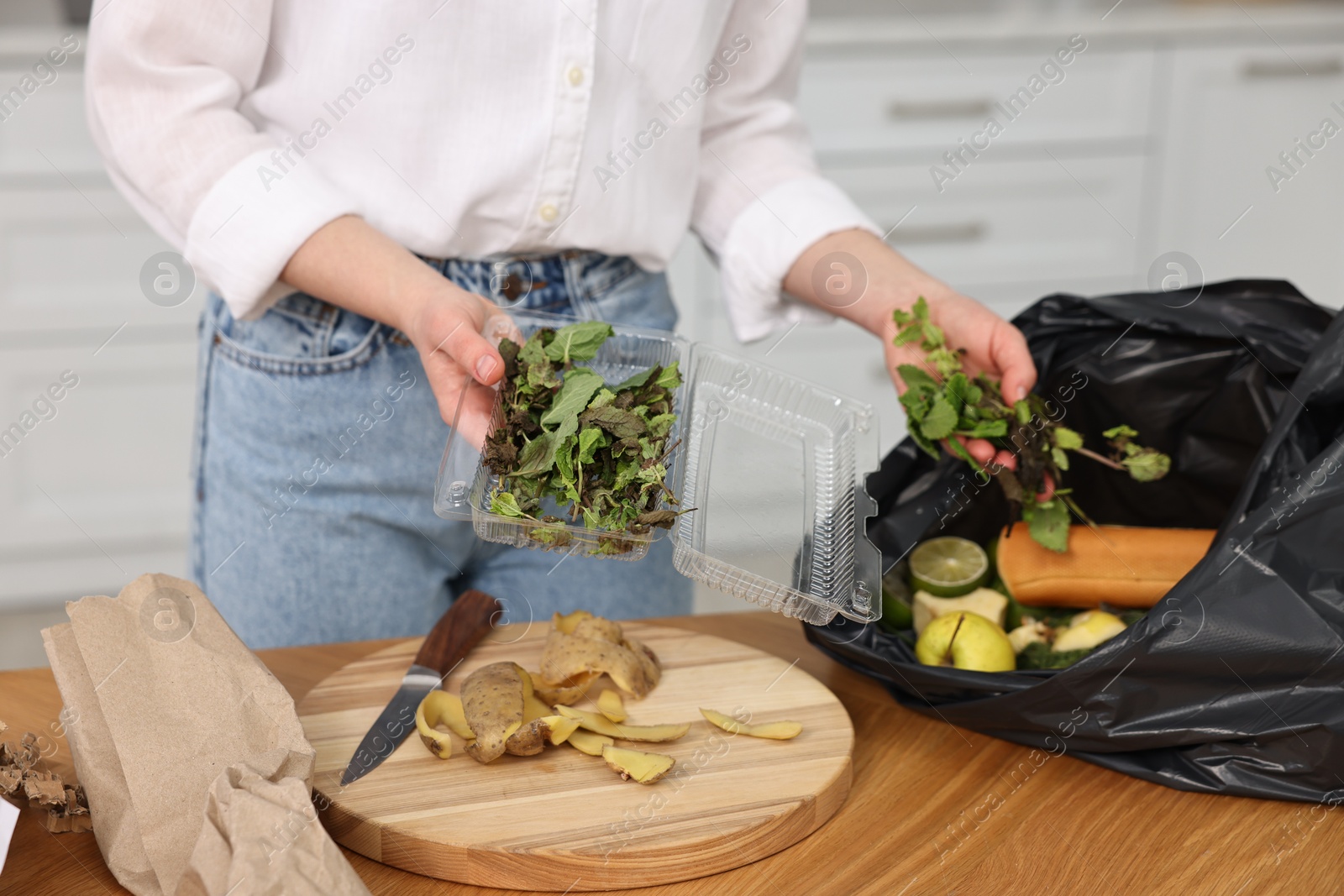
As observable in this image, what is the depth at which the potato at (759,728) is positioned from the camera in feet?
2.77

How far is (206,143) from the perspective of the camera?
0.95 meters

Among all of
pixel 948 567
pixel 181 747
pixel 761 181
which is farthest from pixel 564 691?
pixel 761 181

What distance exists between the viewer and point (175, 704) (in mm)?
741

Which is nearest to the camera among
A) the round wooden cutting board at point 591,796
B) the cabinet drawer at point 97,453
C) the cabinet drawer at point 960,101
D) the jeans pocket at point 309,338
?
the round wooden cutting board at point 591,796

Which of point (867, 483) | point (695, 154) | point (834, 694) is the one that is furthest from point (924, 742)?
point (695, 154)

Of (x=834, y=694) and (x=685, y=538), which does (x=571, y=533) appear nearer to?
(x=685, y=538)

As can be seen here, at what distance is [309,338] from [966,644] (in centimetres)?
62

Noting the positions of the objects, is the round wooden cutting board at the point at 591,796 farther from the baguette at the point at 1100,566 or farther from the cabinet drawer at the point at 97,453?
the cabinet drawer at the point at 97,453

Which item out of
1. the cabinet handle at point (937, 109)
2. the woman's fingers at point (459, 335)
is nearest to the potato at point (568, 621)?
the woman's fingers at point (459, 335)

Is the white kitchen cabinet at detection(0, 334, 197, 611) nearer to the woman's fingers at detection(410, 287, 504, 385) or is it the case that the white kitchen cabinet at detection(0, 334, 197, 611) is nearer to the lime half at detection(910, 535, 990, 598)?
the woman's fingers at detection(410, 287, 504, 385)

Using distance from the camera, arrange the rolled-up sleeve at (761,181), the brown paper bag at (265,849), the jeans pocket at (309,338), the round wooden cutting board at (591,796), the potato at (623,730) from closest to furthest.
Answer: the brown paper bag at (265,849)
the round wooden cutting board at (591,796)
the potato at (623,730)
the jeans pocket at (309,338)
the rolled-up sleeve at (761,181)

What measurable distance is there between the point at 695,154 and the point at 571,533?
1.60 ft

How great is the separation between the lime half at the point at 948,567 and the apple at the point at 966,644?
0.07 m

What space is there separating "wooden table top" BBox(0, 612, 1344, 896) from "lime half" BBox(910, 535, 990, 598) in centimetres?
14
